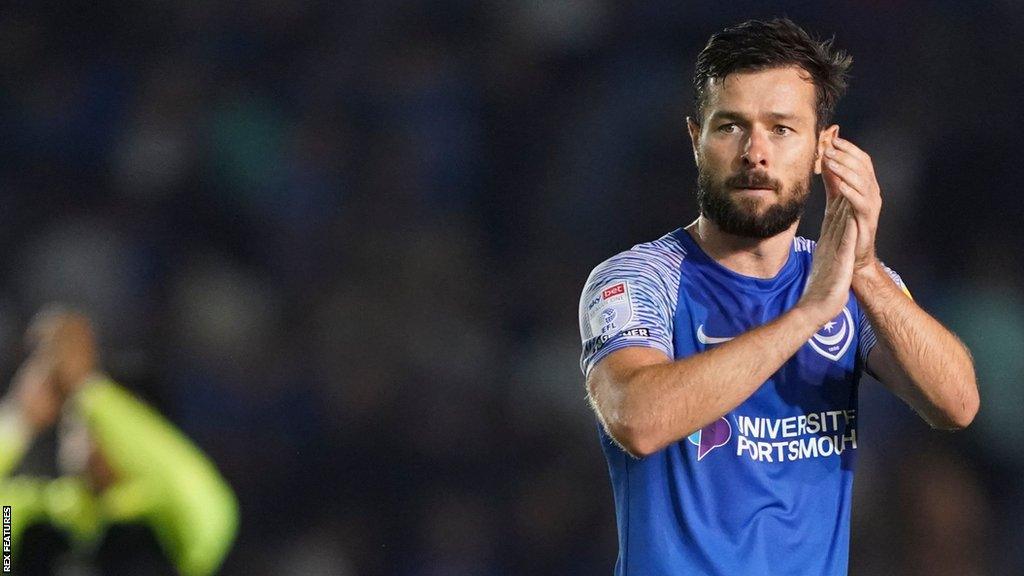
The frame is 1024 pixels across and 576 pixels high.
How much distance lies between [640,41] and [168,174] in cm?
173

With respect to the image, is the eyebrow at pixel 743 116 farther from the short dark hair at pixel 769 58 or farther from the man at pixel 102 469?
the man at pixel 102 469

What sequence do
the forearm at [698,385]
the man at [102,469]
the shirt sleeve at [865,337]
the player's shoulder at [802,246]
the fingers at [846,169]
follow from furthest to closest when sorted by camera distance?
the man at [102,469] < the player's shoulder at [802,246] < the shirt sleeve at [865,337] < the fingers at [846,169] < the forearm at [698,385]

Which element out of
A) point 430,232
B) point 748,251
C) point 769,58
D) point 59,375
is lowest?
point 59,375

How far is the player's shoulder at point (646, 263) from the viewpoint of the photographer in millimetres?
2119

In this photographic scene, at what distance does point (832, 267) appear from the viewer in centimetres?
194

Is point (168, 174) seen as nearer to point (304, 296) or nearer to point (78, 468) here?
point (304, 296)

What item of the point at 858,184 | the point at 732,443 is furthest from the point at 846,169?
the point at 732,443

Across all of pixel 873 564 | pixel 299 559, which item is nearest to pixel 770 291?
pixel 873 564

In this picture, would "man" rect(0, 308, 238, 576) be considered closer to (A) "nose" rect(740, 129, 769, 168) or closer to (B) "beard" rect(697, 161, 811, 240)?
(B) "beard" rect(697, 161, 811, 240)

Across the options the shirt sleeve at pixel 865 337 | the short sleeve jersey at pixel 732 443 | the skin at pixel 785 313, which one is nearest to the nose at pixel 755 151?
the skin at pixel 785 313

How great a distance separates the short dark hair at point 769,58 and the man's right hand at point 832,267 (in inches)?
10.1

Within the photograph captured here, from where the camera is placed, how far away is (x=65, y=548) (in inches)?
154

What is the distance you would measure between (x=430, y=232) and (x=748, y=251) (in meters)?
2.10

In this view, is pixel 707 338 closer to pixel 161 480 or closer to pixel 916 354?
pixel 916 354
